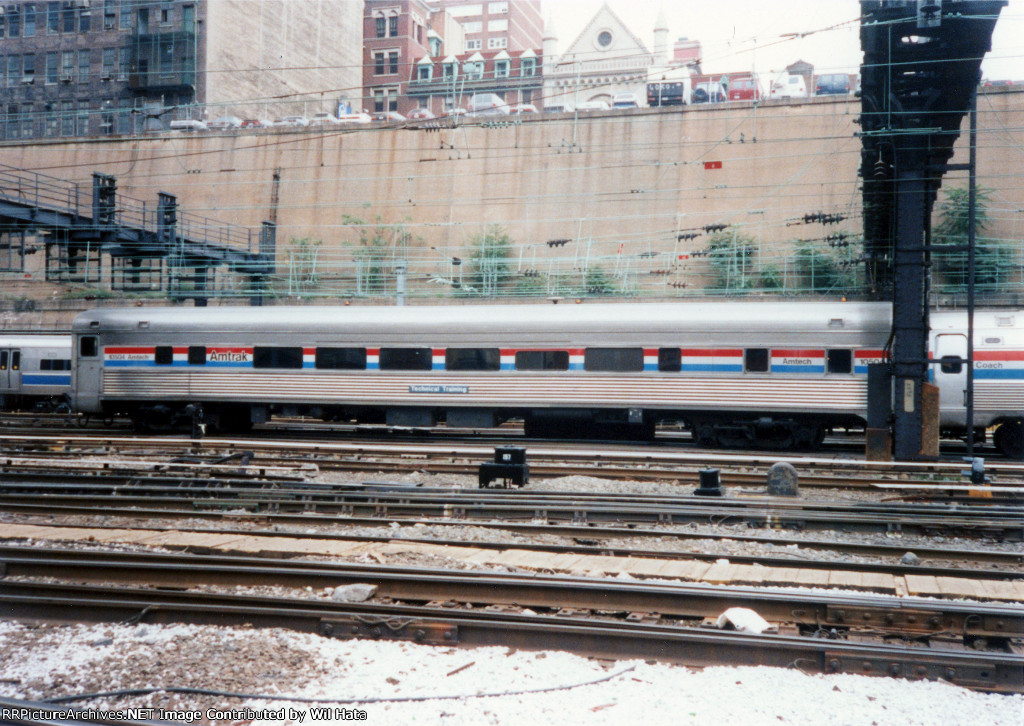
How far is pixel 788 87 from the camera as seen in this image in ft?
156

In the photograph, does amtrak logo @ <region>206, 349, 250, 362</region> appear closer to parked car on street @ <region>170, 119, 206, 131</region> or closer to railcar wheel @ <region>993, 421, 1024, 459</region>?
railcar wheel @ <region>993, 421, 1024, 459</region>

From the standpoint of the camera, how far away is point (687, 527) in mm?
10711

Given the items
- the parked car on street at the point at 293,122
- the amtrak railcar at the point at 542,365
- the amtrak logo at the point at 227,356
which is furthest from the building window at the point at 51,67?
the amtrak logo at the point at 227,356

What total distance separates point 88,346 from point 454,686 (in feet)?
69.1

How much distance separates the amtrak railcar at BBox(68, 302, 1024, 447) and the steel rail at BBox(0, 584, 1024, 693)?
38.5ft

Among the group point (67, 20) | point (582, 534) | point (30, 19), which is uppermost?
point (67, 20)

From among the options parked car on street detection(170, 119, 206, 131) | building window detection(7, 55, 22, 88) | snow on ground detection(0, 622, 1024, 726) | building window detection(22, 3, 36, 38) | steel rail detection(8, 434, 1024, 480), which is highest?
building window detection(22, 3, 36, 38)

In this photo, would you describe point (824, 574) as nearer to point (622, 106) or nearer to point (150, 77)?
point (622, 106)

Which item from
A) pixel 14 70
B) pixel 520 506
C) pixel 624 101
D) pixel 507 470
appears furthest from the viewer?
pixel 14 70

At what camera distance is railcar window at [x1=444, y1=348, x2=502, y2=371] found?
20094mm

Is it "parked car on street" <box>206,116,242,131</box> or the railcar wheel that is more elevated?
"parked car on street" <box>206,116,242,131</box>

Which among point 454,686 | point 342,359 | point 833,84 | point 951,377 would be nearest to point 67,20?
point 833,84

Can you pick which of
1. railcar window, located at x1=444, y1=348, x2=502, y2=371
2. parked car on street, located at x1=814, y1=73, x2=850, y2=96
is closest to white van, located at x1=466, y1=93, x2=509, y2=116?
parked car on street, located at x1=814, y1=73, x2=850, y2=96

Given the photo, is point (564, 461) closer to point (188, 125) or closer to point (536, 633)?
point (536, 633)
